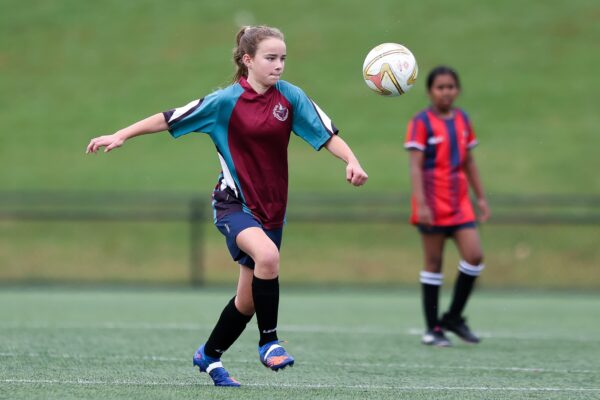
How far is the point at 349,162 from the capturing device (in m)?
5.46

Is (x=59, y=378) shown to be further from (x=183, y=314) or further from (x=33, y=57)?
(x=33, y=57)

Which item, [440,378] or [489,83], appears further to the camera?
[489,83]

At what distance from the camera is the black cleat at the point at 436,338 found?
8.16m

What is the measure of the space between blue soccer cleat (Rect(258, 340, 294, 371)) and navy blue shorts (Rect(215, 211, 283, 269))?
1.54 ft

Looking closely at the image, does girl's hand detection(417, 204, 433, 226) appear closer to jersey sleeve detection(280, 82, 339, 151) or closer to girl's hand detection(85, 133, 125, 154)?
jersey sleeve detection(280, 82, 339, 151)

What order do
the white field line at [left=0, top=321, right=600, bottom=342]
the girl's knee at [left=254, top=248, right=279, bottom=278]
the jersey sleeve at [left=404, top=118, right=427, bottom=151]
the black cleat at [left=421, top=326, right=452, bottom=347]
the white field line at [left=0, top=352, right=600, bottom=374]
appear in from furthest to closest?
1. the white field line at [left=0, top=321, right=600, bottom=342]
2. the jersey sleeve at [left=404, top=118, right=427, bottom=151]
3. the black cleat at [left=421, top=326, right=452, bottom=347]
4. the white field line at [left=0, top=352, right=600, bottom=374]
5. the girl's knee at [left=254, top=248, right=279, bottom=278]

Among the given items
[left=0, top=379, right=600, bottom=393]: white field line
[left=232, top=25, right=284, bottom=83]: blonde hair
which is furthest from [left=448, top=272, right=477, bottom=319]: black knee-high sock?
[left=232, top=25, right=284, bottom=83]: blonde hair

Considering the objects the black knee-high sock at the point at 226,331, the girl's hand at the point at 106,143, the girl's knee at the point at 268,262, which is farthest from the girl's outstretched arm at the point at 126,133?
the black knee-high sock at the point at 226,331

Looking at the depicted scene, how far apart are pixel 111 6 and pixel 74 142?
28.5 ft

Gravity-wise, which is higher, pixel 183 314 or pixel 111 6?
pixel 111 6

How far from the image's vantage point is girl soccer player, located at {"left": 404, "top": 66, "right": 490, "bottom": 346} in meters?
8.26

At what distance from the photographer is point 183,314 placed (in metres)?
10.7

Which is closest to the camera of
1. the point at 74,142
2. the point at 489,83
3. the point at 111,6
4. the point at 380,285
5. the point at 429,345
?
the point at 429,345

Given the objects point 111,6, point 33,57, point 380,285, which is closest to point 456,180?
point 380,285
